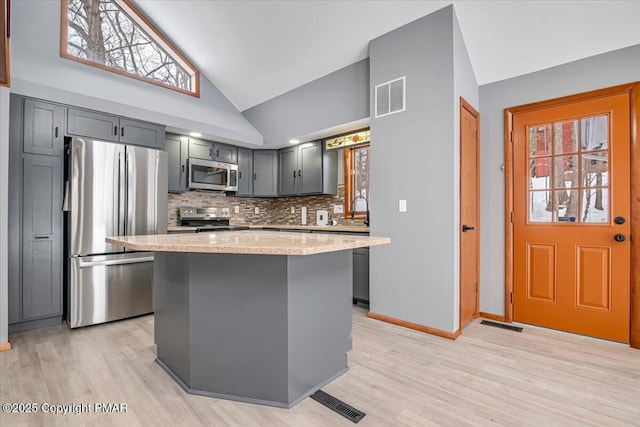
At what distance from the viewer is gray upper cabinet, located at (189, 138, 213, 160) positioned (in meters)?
4.45

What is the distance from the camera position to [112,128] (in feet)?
10.9

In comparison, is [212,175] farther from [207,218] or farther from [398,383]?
[398,383]

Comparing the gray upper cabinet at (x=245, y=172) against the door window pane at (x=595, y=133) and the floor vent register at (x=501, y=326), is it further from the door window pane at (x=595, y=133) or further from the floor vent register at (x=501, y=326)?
the door window pane at (x=595, y=133)

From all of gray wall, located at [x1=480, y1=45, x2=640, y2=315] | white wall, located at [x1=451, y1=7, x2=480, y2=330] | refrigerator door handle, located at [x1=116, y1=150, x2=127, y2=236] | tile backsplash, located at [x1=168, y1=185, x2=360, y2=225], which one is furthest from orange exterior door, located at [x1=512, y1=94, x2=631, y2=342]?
refrigerator door handle, located at [x1=116, y1=150, x2=127, y2=236]

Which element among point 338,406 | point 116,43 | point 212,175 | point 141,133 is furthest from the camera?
point 212,175

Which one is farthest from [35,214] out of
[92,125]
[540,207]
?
[540,207]

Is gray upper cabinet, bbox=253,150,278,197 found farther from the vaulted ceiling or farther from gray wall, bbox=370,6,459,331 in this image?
gray wall, bbox=370,6,459,331

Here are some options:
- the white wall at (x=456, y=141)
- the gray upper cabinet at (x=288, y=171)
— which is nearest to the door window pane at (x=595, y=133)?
the white wall at (x=456, y=141)

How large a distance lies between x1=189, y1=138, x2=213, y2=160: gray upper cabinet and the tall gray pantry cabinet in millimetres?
1570

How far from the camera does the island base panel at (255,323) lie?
5.54 ft

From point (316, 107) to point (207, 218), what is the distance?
7.38 feet

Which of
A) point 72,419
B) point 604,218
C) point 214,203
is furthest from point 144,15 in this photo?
point 604,218

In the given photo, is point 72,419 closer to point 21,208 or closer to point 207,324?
point 207,324

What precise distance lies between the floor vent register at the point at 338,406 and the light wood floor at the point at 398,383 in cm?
3
